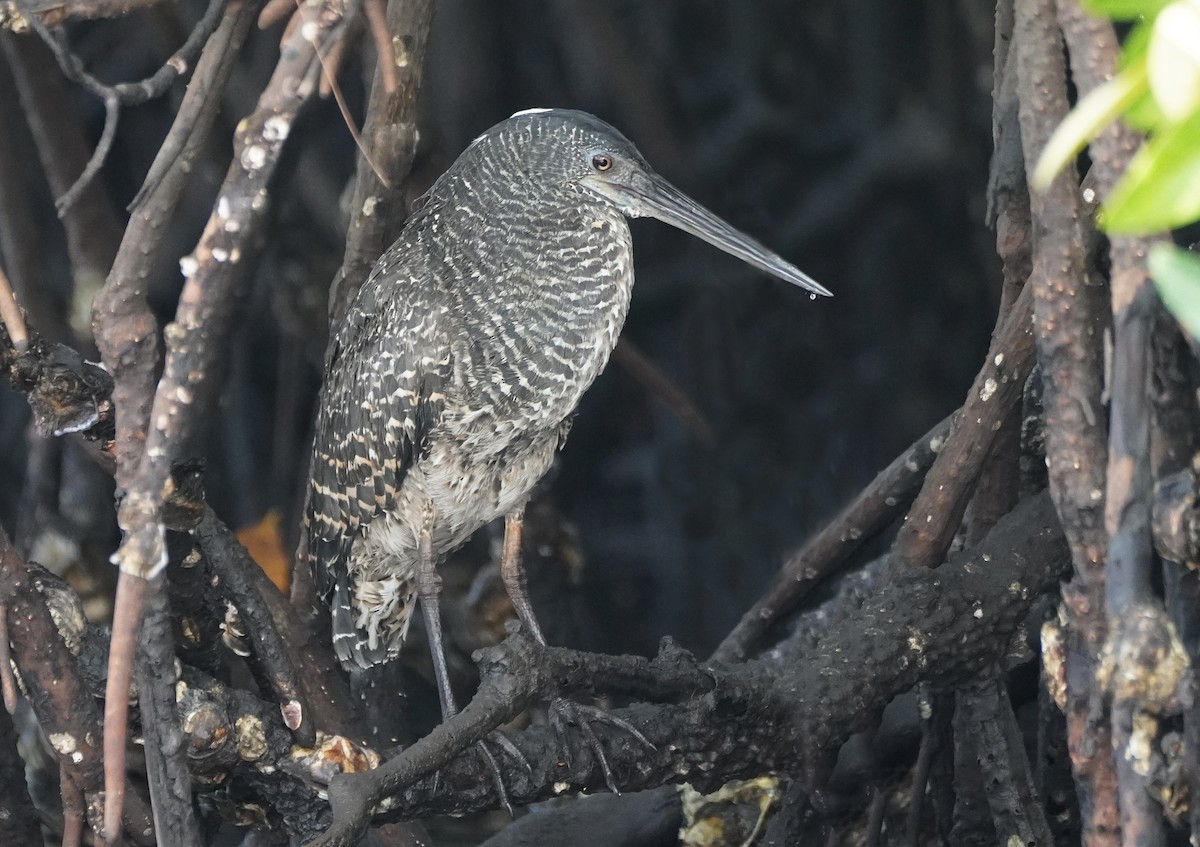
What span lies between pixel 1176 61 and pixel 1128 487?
70 centimetres

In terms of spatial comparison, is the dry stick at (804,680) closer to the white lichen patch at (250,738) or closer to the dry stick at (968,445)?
the dry stick at (968,445)

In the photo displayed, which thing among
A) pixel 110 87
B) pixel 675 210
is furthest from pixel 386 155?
pixel 110 87

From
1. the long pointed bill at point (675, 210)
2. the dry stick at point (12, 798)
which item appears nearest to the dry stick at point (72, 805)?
the dry stick at point (12, 798)

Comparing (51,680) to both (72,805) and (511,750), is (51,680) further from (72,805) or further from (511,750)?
(511,750)

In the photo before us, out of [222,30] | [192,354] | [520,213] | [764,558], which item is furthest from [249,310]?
[192,354]

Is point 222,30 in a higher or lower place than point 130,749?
higher

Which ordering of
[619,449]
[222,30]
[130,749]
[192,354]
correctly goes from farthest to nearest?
1. [619,449]
2. [130,749]
3. [222,30]
4. [192,354]

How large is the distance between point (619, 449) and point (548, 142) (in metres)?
1.12

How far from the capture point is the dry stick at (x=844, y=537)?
6.79 ft

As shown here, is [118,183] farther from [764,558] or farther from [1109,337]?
[1109,337]

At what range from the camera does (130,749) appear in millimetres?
1890

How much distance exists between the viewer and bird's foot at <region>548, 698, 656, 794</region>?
5.18ft

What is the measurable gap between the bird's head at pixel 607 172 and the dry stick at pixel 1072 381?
26.7 inches

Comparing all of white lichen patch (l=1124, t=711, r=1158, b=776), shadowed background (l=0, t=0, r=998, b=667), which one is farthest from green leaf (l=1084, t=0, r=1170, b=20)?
shadowed background (l=0, t=0, r=998, b=667)
